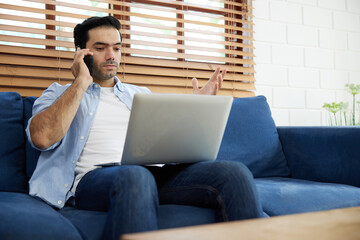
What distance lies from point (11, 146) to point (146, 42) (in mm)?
1045

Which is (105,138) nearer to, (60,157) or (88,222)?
(60,157)

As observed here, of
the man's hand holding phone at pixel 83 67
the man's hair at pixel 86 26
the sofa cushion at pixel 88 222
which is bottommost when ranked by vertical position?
the sofa cushion at pixel 88 222

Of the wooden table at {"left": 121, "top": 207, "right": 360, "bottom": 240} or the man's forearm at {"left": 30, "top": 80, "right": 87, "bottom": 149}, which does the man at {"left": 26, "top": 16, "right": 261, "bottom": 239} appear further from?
the wooden table at {"left": 121, "top": 207, "right": 360, "bottom": 240}

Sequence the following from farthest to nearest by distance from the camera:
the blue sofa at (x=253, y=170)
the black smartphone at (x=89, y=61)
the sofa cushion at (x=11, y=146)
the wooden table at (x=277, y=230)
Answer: the black smartphone at (x=89, y=61) < the sofa cushion at (x=11, y=146) < the blue sofa at (x=253, y=170) < the wooden table at (x=277, y=230)

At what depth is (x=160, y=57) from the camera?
234cm

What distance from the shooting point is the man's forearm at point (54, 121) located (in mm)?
1287

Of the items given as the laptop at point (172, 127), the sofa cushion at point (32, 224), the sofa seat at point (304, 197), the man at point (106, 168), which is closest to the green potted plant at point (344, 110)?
the sofa seat at point (304, 197)

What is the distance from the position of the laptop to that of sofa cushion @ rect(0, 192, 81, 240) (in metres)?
0.24

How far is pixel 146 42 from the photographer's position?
7.17 feet

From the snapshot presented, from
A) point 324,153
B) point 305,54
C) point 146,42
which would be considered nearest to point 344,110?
A: point 305,54

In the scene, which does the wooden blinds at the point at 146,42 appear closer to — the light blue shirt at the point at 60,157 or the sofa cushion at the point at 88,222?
the light blue shirt at the point at 60,157

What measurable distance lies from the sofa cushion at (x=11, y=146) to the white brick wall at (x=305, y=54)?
161cm

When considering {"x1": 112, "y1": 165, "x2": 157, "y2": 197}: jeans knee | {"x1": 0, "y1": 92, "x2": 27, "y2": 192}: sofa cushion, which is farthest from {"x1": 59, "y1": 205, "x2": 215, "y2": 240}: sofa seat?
{"x1": 0, "y1": 92, "x2": 27, "y2": 192}: sofa cushion

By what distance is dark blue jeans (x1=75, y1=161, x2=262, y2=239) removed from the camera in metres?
0.89
